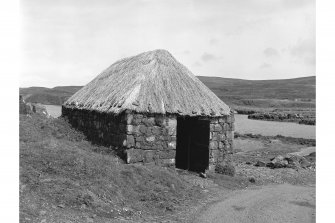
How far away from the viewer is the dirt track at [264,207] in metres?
9.14

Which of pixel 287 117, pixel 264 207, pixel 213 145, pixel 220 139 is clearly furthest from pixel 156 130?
pixel 287 117

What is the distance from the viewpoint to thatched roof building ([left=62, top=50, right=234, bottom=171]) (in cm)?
1310

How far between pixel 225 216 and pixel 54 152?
5.41m

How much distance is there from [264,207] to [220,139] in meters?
4.94

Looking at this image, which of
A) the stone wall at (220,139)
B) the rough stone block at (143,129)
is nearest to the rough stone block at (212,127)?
the stone wall at (220,139)

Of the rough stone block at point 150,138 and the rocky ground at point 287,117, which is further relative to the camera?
the rocky ground at point 287,117

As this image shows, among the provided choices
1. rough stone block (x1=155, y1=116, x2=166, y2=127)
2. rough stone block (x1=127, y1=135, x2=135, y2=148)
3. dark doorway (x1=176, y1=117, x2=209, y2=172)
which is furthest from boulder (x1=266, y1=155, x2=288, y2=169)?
rough stone block (x1=127, y1=135, x2=135, y2=148)

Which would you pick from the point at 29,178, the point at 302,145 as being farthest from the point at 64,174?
the point at 302,145

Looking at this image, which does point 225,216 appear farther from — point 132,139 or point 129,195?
point 132,139

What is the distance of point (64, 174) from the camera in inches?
389

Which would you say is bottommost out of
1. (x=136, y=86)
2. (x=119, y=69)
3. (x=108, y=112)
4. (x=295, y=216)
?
(x=295, y=216)

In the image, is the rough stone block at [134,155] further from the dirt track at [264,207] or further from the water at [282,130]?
the water at [282,130]

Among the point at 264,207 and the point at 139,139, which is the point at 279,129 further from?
the point at 264,207

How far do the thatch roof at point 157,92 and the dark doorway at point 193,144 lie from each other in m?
1.00
